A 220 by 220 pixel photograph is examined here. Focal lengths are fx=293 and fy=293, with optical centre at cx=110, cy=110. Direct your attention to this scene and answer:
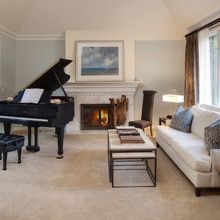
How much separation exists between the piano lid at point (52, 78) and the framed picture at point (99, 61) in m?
1.75

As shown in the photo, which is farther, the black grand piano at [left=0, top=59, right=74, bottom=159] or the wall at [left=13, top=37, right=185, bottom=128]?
the wall at [left=13, top=37, right=185, bottom=128]

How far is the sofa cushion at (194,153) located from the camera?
3391 mm

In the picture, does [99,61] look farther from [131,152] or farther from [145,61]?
[131,152]

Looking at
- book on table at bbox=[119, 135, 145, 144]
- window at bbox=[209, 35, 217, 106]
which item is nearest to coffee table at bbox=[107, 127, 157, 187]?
book on table at bbox=[119, 135, 145, 144]

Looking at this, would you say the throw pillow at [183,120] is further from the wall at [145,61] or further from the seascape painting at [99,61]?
the seascape painting at [99,61]

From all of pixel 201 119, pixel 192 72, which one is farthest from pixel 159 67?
pixel 201 119

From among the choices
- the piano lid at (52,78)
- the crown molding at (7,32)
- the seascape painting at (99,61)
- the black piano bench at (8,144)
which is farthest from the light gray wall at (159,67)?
the black piano bench at (8,144)

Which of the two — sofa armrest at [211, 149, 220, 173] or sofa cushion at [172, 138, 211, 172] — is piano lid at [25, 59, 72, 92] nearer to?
sofa cushion at [172, 138, 211, 172]

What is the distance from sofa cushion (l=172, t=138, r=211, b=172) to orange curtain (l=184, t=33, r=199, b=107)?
204cm

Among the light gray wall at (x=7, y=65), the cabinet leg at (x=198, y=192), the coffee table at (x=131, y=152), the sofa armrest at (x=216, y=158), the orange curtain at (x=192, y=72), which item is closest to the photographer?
the sofa armrest at (x=216, y=158)

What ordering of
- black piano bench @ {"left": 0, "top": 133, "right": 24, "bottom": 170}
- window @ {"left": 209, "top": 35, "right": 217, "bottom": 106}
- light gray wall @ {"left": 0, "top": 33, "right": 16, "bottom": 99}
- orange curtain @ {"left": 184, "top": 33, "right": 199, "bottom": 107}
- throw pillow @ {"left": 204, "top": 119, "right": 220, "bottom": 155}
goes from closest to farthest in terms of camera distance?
throw pillow @ {"left": 204, "top": 119, "right": 220, "bottom": 155} < black piano bench @ {"left": 0, "top": 133, "right": 24, "bottom": 170} < window @ {"left": 209, "top": 35, "right": 217, "bottom": 106} < orange curtain @ {"left": 184, "top": 33, "right": 199, "bottom": 107} < light gray wall @ {"left": 0, "top": 33, "right": 16, "bottom": 99}

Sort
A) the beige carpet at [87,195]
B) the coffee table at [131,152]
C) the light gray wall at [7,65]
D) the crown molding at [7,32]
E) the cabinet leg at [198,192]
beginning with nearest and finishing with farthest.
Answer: the beige carpet at [87,195] < the cabinet leg at [198,192] < the coffee table at [131,152] < the crown molding at [7,32] < the light gray wall at [7,65]

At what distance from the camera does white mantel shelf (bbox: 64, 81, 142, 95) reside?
750 centimetres

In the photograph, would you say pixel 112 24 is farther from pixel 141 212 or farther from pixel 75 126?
pixel 141 212
